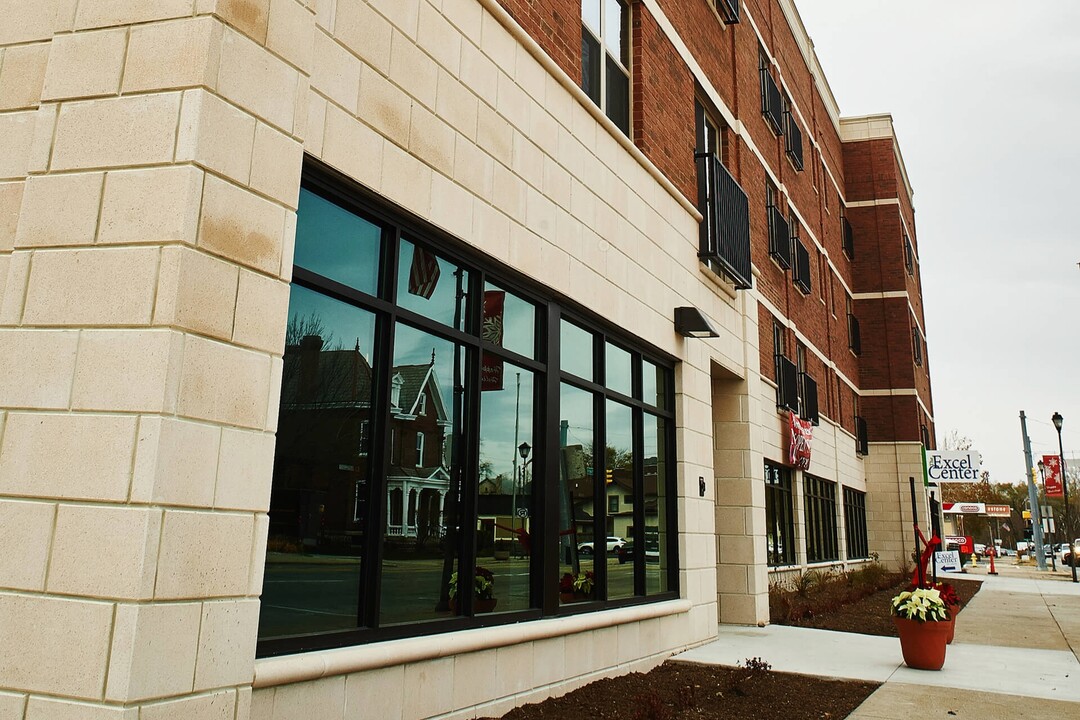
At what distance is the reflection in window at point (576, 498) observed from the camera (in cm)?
832

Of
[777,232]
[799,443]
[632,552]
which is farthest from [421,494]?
[799,443]

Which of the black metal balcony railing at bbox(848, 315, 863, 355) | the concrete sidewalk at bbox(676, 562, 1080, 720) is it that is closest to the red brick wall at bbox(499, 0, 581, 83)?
the concrete sidewalk at bbox(676, 562, 1080, 720)

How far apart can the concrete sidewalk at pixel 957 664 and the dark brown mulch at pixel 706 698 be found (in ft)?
1.25

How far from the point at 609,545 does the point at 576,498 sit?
92cm

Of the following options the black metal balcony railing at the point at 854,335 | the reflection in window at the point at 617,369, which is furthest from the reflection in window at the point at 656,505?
the black metal balcony railing at the point at 854,335

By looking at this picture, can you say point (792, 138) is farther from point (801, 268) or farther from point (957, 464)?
point (957, 464)

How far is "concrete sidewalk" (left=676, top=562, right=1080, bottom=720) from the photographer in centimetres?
770

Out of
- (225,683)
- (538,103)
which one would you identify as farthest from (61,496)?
(538,103)

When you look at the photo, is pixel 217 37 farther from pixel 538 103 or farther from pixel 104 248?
pixel 538 103

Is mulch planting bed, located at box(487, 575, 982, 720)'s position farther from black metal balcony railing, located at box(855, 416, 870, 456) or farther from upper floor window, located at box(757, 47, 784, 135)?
black metal balcony railing, located at box(855, 416, 870, 456)

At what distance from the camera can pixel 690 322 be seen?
36.5 ft

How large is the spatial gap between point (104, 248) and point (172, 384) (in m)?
0.83

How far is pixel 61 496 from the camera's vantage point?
388cm

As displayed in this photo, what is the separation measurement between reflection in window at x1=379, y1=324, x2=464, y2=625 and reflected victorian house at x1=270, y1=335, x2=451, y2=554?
13 millimetres
